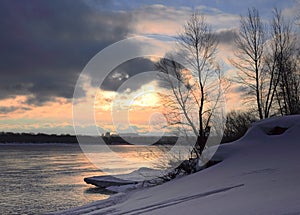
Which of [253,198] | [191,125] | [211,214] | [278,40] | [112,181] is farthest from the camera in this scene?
[278,40]

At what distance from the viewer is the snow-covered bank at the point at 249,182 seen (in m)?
6.15

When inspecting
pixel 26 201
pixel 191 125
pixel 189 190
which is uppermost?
pixel 191 125

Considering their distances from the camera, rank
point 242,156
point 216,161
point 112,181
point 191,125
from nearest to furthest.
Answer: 1. point 242,156
2. point 216,161
3. point 191,125
4. point 112,181

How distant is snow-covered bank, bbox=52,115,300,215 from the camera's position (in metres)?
6.15

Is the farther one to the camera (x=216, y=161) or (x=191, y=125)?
(x=191, y=125)

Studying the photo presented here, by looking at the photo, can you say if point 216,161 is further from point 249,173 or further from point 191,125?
point 191,125

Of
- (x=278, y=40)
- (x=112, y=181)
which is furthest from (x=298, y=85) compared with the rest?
(x=112, y=181)

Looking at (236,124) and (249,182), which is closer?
(249,182)

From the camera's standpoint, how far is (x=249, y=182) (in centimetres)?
842

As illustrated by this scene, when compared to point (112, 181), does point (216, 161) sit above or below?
above

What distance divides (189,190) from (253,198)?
310 cm

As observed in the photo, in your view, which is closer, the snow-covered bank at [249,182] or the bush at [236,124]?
the snow-covered bank at [249,182]

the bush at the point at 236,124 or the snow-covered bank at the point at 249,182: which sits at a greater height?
the bush at the point at 236,124

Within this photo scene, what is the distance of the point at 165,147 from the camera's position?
1905cm
